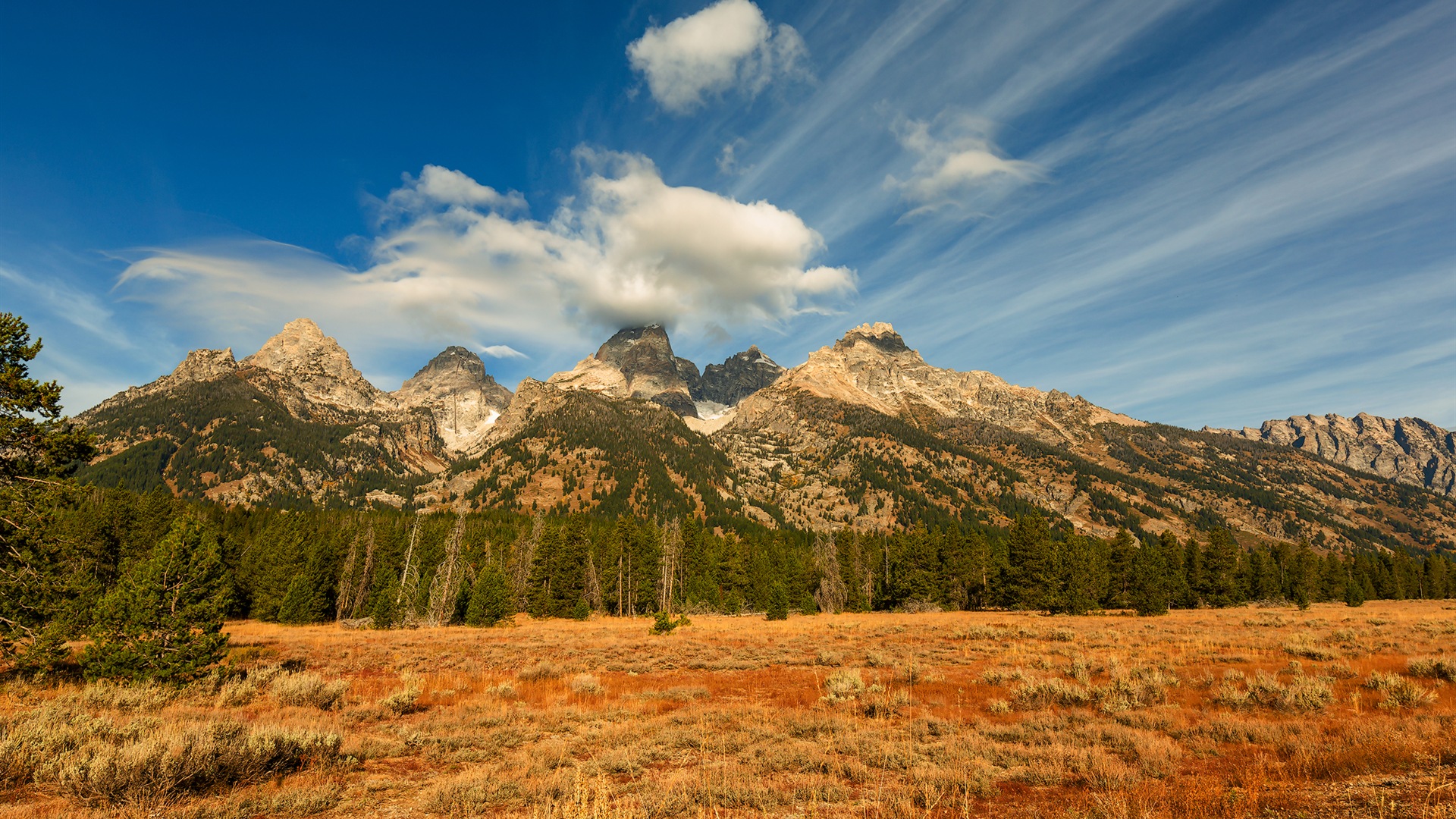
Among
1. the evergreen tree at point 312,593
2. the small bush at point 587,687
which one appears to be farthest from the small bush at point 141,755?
the evergreen tree at point 312,593

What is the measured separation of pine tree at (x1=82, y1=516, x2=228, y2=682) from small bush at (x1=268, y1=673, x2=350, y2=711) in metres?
3.04

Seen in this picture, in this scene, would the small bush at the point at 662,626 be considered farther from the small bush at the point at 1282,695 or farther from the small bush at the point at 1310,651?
the small bush at the point at 1310,651

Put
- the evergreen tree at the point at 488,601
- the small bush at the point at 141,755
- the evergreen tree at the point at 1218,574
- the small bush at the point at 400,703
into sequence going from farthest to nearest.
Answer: the evergreen tree at the point at 1218,574 < the evergreen tree at the point at 488,601 < the small bush at the point at 400,703 < the small bush at the point at 141,755

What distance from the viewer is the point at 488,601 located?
51.9 m

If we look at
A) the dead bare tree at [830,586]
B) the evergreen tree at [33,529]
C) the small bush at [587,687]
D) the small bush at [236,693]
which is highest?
the evergreen tree at [33,529]

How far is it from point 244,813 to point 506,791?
3.57 meters

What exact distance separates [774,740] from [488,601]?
156 ft

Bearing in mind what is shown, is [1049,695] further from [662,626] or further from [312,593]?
[312,593]

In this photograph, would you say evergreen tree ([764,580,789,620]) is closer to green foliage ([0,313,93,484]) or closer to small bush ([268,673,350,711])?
small bush ([268,673,350,711])

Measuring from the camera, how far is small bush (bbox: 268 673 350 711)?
15.5 m

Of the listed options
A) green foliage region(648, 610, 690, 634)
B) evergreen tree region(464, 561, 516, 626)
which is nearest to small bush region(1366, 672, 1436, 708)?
green foliage region(648, 610, 690, 634)

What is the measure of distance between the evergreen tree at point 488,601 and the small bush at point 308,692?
3722 cm

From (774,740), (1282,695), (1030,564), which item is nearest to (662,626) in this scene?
(774,740)

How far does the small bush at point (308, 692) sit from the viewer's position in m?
15.5
